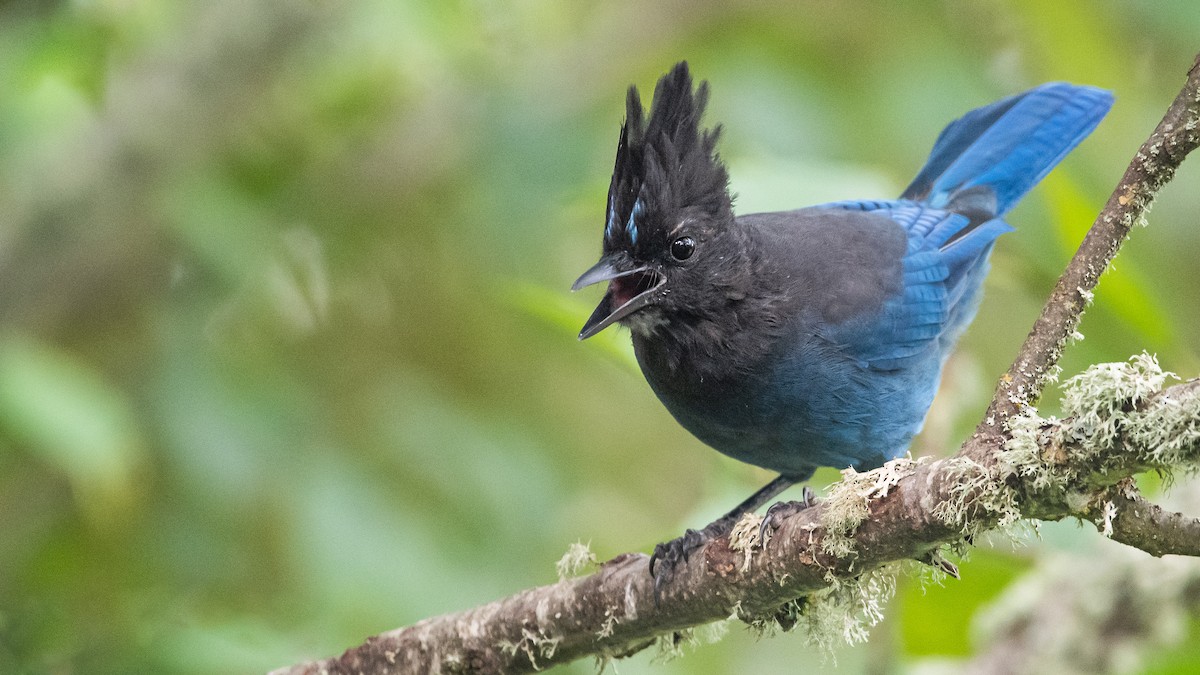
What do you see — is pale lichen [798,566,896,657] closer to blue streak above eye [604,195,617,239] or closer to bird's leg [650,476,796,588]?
bird's leg [650,476,796,588]

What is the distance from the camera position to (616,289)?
330cm

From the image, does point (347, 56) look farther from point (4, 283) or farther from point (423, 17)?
point (4, 283)

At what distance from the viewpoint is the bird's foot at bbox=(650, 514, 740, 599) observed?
2807mm

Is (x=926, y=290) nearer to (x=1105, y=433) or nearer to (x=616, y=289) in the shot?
(x=616, y=289)

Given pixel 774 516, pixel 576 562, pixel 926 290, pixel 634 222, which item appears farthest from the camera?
pixel 926 290

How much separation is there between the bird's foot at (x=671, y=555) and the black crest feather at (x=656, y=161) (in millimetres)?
740

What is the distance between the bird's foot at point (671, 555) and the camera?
2807mm

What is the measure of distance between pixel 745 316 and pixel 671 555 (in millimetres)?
708

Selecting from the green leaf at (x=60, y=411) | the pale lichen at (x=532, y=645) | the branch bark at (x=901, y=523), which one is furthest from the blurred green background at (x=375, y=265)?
the pale lichen at (x=532, y=645)

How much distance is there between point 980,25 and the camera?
16.0 ft

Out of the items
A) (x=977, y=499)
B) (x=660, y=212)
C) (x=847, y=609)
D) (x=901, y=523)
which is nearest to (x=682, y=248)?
(x=660, y=212)

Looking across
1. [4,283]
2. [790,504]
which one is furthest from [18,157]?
[790,504]

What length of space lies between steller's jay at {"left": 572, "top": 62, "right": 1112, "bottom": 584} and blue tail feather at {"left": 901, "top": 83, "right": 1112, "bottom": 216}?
2.56 feet

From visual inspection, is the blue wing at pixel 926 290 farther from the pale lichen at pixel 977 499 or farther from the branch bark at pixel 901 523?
the pale lichen at pixel 977 499
